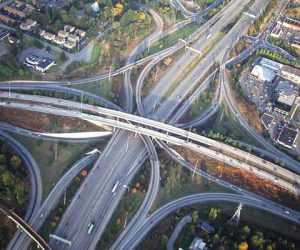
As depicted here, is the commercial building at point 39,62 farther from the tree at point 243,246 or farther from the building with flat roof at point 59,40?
the tree at point 243,246

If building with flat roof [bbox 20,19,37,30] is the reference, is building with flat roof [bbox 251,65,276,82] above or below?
above

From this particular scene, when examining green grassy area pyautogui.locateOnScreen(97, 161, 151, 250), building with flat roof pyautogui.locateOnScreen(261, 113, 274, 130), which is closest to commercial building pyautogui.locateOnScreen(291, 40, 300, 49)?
building with flat roof pyautogui.locateOnScreen(261, 113, 274, 130)

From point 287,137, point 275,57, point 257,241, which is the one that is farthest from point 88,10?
point 257,241

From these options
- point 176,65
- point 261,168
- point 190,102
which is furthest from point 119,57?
point 261,168

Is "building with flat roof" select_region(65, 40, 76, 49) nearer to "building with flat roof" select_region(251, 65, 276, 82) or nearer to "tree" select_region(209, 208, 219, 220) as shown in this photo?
"building with flat roof" select_region(251, 65, 276, 82)

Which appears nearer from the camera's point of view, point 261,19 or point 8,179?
point 8,179

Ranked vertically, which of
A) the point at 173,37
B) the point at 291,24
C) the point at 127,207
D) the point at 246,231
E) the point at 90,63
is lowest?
the point at 127,207

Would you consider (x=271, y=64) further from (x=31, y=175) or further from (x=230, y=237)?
(x=31, y=175)
